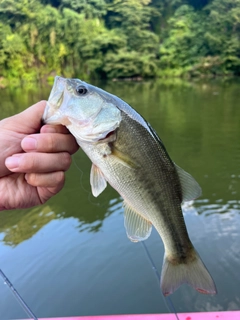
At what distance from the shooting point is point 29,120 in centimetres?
165

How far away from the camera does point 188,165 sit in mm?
8992

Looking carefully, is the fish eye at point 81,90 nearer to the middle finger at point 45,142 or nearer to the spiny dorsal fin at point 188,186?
the middle finger at point 45,142

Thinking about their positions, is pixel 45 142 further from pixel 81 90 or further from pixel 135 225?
pixel 135 225

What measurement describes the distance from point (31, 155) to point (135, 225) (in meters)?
0.59

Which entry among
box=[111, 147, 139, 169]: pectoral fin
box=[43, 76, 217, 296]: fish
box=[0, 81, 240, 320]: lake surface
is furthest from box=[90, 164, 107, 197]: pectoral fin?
box=[0, 81, 240, 320]: lake surface

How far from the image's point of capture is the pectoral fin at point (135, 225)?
1.59 m

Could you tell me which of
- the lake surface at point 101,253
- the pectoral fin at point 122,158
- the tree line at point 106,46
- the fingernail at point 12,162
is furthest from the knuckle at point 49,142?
the tree line at point 106,46

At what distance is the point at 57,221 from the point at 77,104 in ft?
16.9

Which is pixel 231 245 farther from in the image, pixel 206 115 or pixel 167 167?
pixel 206 115

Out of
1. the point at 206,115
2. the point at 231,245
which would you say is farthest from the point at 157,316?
the point at 206,115

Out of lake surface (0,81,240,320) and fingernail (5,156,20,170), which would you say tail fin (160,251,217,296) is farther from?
lake surface (0,81,240,320)

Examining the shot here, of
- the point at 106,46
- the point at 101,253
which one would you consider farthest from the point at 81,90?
the point at 106,46

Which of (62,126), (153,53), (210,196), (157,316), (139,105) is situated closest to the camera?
(62,126)

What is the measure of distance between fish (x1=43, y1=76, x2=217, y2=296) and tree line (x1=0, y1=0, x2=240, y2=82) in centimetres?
3944
